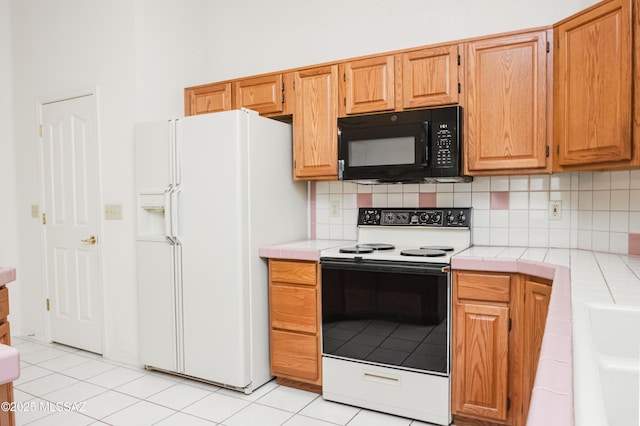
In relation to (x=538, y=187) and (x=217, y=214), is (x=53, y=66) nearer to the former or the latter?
(x=217, y=214)

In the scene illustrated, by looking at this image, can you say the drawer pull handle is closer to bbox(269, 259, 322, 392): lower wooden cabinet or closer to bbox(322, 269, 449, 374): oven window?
bbox(322, 269, 449, 374): oven window

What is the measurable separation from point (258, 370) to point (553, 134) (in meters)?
2.13

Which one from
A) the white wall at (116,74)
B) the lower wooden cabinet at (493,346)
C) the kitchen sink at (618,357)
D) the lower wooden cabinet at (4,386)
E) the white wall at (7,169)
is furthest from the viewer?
the white wall at (7,169)

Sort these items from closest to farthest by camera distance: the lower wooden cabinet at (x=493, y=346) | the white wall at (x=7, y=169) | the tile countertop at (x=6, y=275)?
the tile countertop at (x=6, y=275), the lower wooden cabinet at (x=493, y=346), the white wall at (x=7, y=169)

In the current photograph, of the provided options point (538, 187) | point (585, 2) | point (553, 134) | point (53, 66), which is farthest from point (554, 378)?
point (53, 66)

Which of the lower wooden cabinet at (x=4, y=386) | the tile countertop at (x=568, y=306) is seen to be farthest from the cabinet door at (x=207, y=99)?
the tile countertop at (x=568, y=306)

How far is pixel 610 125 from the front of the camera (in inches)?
73.1

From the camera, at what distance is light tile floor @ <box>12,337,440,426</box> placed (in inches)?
87.7

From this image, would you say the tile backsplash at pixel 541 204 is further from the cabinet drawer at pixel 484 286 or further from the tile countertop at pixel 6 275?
the tile countertop at pixel 6 275

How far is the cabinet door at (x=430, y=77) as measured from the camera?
237 cm

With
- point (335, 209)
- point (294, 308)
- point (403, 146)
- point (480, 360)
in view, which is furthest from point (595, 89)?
point (294, 308)

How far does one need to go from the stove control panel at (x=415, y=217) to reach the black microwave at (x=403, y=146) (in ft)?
0.70

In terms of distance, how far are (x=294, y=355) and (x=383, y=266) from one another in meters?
0.84

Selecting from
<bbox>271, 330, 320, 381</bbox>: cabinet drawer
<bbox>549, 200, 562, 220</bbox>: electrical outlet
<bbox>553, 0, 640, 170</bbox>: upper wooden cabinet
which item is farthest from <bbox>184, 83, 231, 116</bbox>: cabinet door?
<bbox>549, 200, 562, 220</bbox>: electrical outlet
